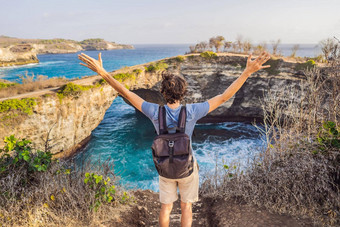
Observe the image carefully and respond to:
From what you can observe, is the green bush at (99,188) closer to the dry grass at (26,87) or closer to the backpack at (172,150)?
the backpack at (172,150)

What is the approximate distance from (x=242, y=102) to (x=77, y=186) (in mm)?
17691

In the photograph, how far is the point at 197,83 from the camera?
18.6 meters

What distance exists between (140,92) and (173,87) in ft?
56.6

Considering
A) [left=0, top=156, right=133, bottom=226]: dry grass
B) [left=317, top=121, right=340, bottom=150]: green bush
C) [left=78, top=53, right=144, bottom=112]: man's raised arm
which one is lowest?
[left=0, top=156, right=133, bottom=226]: dry grass

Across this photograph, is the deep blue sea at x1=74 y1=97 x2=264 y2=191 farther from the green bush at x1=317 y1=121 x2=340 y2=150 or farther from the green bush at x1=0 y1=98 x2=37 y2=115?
the green bush at x1=317 y1=121 x2=340 y2=150

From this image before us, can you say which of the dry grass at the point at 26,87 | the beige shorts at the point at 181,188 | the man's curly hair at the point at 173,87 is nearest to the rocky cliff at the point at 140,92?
Answer: the dry grass at the point at 26,87

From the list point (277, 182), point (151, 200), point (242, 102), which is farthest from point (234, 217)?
point (242, 102)

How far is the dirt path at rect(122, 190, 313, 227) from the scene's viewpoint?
365 cm

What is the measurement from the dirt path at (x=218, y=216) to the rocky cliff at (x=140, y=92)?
5.60 meters

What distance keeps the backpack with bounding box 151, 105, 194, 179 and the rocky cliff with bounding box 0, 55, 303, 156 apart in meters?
7.71

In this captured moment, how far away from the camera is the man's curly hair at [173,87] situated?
234 centimetres

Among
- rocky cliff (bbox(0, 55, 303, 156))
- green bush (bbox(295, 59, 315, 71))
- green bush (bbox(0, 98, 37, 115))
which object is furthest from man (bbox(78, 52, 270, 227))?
green bush (bbox(295, 59, 315, 71))

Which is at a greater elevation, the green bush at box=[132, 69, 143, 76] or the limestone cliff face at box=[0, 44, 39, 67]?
the limestone cliff face at box=[0, 44, 39, 67]

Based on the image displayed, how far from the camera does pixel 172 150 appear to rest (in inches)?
89.8
